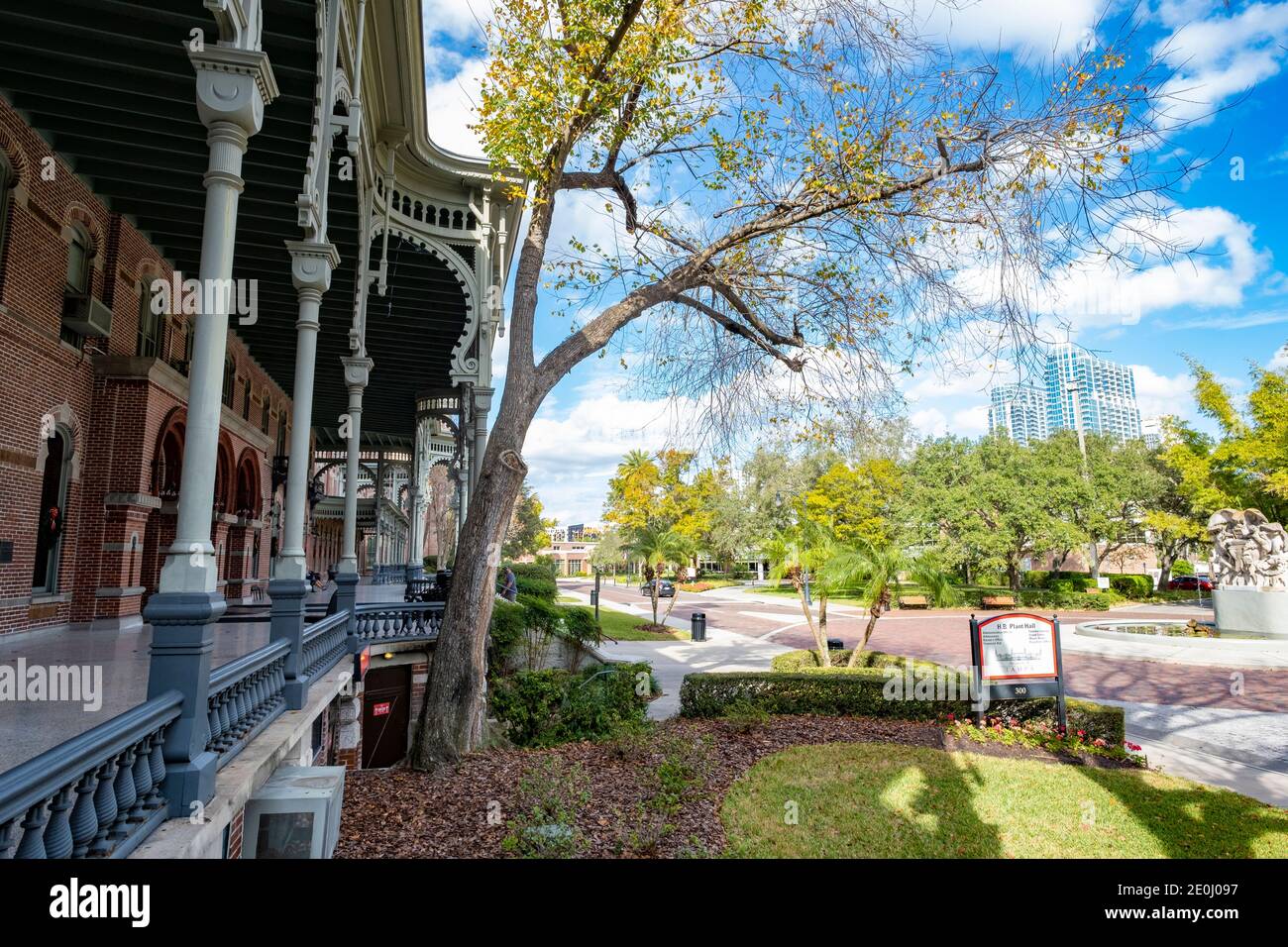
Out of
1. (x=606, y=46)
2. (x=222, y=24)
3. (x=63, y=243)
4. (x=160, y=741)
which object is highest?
(x=606, y=46)

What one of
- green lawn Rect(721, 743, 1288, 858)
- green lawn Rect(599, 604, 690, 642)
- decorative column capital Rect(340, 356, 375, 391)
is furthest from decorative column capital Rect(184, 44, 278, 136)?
green lawn Rect(599, 604, 690, 642)

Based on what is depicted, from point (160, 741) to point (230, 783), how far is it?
0.73m

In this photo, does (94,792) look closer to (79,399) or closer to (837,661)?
(79,399)

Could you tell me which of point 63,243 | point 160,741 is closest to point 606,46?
point 63,243

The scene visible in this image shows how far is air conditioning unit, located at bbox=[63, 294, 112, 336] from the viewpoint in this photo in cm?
1058

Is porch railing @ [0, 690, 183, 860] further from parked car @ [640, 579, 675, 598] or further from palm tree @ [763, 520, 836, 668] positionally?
parked car @ [640, 579, 675, 598]

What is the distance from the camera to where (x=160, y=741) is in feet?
13.3

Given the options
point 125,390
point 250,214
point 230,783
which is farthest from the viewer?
point 125,390

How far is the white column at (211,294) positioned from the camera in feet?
14.5

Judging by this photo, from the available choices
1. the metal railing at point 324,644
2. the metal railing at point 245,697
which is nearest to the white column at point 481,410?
the metal railing at point 324,644

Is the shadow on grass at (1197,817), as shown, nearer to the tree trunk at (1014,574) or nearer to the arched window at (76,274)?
the arched window at (76,274)

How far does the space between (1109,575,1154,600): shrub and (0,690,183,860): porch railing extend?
166 ft
